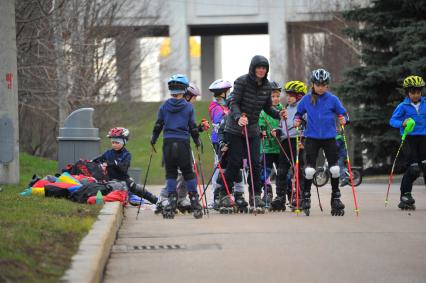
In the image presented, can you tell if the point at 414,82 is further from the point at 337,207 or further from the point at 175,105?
the point at 175,105

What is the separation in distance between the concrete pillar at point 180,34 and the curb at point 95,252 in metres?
49.9

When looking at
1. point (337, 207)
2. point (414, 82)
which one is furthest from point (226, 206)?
point (414, 82)

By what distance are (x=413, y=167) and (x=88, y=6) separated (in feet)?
68.5

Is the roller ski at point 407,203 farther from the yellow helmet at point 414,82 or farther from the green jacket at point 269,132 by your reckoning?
the green jacket at point 269,132

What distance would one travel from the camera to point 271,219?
1333 centimetres

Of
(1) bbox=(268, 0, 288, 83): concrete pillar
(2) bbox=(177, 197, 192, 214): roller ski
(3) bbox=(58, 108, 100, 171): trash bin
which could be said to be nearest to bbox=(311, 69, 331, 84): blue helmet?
(2) bbox=(177, 197, 192, 214): roller ski

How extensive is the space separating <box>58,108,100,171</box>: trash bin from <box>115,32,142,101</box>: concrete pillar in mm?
18899

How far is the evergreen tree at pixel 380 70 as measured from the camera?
29422mm

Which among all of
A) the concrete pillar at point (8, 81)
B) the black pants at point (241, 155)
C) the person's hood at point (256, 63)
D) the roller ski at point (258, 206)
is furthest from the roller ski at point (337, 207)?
the concrete pillar at point (8, 81)

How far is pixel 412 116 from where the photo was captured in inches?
588

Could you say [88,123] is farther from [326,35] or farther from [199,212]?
[326,35]

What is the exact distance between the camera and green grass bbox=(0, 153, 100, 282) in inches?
306

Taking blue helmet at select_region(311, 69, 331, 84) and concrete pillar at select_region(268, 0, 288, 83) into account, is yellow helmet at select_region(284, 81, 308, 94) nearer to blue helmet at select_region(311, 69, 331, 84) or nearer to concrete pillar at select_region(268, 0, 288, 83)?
blue helmet at select_region(311, 69, 331, 84)

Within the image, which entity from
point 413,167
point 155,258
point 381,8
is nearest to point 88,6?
point 381,8
